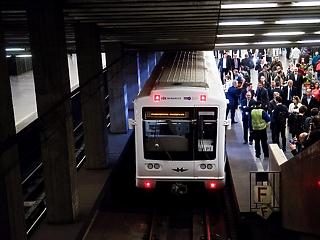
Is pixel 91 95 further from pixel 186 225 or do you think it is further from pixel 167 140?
pixel 186 225

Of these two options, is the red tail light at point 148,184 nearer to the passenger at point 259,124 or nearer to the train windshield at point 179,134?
the train windshield at point 179,134

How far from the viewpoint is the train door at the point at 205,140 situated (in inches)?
427

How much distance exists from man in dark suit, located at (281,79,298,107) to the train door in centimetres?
635

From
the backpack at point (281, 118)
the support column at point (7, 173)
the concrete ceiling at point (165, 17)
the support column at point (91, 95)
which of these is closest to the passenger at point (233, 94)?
the concrete ceiling at point (165, 17)

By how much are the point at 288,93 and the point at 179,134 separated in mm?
7980

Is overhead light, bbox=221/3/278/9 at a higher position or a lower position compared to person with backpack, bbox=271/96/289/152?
higher

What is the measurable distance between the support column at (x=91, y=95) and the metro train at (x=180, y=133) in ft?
7.93

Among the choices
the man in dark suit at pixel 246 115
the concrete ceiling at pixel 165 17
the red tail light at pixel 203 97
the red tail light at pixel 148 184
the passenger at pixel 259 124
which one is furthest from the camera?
the man in dark suit at pixel 246 115

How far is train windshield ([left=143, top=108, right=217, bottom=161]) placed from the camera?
10.9 m

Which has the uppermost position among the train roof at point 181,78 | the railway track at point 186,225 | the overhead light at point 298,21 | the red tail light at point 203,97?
the overhead light at point 298,21

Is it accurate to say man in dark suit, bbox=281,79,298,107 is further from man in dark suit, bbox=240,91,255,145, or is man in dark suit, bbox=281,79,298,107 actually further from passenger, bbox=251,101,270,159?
passenger, bbox=251,101,270,159

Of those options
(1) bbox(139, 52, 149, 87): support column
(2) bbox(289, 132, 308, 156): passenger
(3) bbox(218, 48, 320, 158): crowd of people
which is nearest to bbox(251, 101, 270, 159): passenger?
(3) bbox(218, 48, 320, 158): crowd of people

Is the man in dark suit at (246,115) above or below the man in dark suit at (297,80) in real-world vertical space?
below

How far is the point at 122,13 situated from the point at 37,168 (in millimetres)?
6102
